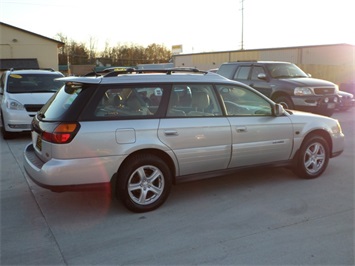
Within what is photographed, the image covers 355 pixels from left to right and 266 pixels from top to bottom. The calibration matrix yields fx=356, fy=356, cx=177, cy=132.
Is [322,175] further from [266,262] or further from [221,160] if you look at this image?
[266,262]

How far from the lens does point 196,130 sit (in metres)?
4.42

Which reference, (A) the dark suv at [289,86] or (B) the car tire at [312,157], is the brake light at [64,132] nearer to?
(B) the car tire at [312,157]

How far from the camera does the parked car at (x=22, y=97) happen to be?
8.04 m

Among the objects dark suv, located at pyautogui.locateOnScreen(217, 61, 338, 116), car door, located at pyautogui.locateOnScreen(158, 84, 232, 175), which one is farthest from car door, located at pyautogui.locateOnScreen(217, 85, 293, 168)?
dark suv, located at pyautogui.locateOnScreen(217, 61, 338, 116)

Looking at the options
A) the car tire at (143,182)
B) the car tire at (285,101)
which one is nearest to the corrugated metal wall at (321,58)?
the car tire at (285,101)

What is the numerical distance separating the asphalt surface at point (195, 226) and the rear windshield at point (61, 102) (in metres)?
1.15

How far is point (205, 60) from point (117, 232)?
37.9 meters

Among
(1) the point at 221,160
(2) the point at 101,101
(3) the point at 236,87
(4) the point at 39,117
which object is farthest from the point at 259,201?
(4) the point at 39,117

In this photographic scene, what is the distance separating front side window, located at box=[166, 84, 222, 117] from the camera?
443 cm

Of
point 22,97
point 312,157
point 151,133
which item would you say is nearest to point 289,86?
point 312,157

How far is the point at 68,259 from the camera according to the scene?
324 centimetres

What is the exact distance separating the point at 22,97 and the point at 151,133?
550 cm

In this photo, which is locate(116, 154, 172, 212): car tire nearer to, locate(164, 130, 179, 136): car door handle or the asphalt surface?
the asphalt surface

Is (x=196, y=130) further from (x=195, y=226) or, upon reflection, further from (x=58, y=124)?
(x=58, y=124)
